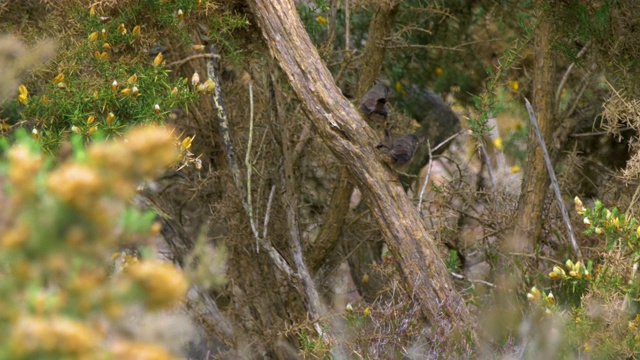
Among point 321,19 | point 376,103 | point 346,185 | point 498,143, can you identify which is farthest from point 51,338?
point 498,143

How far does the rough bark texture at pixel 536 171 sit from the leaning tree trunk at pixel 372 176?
1199 millimetres

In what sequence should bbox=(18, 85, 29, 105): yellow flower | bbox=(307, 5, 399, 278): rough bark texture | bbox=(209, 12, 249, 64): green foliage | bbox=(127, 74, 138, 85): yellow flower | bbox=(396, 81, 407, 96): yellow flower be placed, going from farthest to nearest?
1. bbox=(396, 81, 407, 96): yellow flower
2. bbox=(307, 5, 399, 278): rough bark texture
3. bbox=(209, 12, 249, 64): green foliage
4. bbox=(127, 74, 138, 85): yellow flower
5. bbox=(18, 85, 29, 105): yellow flower

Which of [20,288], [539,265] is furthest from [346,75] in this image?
[20,288]

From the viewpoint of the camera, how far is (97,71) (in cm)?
414

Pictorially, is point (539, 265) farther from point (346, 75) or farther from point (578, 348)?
point (346, 75)

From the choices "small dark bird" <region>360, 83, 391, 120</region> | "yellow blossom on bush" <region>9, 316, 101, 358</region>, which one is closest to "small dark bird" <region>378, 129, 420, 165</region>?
"small dark bird" <region>360, 83, 391, 120</region>

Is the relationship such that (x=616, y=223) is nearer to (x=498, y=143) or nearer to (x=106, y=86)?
(x=106, y=86)

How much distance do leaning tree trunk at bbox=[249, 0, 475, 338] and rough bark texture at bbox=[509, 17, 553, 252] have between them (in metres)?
1.20

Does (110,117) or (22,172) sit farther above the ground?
(22,172)

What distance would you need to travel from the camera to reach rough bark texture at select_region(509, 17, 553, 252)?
17.0 feet

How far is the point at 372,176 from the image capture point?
13.4 ft

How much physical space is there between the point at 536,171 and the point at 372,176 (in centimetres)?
163

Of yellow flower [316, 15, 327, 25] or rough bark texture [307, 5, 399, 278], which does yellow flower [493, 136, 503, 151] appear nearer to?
rough bark texture [307, 5, 399, 278]

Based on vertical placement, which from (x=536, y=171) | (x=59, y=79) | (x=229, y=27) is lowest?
(x=536, y=171)
